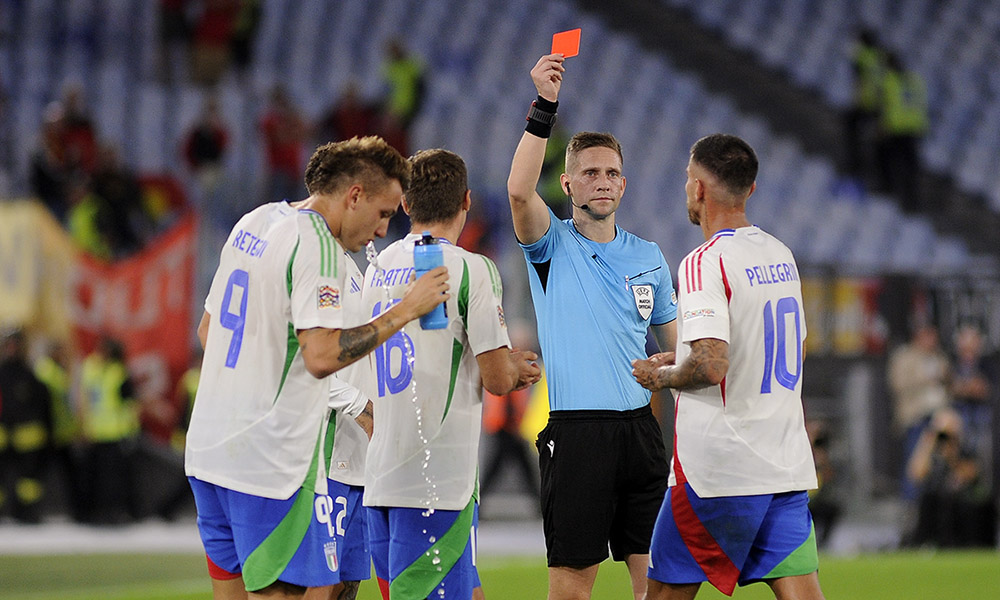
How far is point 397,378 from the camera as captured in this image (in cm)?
467

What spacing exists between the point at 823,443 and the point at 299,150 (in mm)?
7718

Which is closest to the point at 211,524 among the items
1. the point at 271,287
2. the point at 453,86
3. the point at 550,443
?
the point at 271,287

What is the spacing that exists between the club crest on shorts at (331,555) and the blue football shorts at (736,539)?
3.96ft

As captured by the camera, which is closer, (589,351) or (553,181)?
(589,351)

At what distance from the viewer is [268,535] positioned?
4035mm

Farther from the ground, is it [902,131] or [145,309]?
[902,131]

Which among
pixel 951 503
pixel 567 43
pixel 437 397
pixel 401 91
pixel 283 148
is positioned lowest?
pixel 951 503

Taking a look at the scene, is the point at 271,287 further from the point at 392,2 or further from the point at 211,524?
the point at 392,2

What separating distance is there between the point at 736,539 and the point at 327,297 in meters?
1.69

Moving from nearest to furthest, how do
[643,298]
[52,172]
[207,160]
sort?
[643,298], [52,172], [207,160]

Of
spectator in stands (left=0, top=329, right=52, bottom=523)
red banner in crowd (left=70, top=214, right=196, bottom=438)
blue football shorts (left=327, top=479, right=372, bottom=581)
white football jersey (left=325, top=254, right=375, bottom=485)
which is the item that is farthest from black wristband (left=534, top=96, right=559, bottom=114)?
spectator in stands (left=0, top=329, right=52, bottom=523)

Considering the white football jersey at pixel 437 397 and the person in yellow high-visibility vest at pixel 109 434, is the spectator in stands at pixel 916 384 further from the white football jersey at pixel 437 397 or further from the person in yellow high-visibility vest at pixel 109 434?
the white football jersey at pixel 437 397

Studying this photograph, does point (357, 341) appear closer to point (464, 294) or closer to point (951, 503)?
point (464, 294)

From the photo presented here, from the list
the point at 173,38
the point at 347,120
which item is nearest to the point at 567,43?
the point at 347,120
